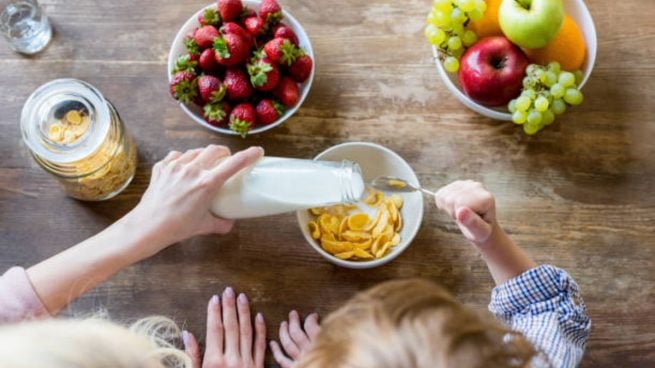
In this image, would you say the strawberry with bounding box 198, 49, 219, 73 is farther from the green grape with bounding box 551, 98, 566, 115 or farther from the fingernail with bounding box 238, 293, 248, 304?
the green grape with bounding box 551, 98, 566, 115

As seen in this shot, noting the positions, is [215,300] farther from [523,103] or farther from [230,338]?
[523,103]

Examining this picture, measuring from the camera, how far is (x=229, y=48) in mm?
989

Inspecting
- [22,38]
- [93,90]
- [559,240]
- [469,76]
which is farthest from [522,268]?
[22,38]

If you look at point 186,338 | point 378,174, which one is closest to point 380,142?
point 378,174

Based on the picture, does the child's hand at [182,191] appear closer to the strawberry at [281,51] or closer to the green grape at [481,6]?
the strawberry at [281,51]

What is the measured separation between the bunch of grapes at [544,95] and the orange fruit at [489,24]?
0.07 meters

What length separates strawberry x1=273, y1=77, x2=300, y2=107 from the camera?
102 cm

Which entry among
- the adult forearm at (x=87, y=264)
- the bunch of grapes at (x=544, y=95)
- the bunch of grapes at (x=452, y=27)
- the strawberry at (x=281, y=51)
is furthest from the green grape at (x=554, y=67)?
the adult forearm at (x=87, y=264)

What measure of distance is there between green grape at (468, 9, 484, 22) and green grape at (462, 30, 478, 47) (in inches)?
0.9

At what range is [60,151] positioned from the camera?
3.09 feet

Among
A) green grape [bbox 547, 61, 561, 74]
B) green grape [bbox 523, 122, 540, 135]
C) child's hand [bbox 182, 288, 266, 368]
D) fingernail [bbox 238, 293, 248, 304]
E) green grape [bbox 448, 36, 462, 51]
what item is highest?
green grape [bbox 448, 36, 462, 51]

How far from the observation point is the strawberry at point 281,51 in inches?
39.2

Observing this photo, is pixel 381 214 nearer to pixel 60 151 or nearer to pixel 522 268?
pixel 522 268

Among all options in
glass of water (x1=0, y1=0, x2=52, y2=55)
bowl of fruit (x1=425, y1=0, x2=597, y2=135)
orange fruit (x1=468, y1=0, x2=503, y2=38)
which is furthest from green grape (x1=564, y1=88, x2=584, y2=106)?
glass of water (x1=0, y1=0, x2=52, y2=55)
